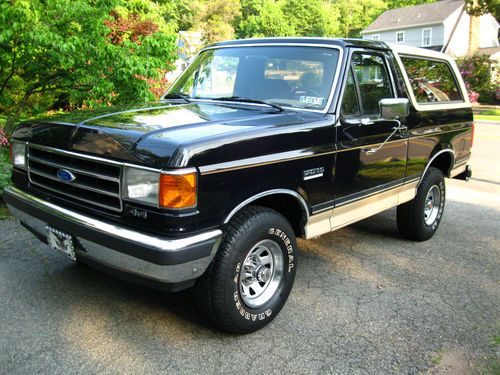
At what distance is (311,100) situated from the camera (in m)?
3.90

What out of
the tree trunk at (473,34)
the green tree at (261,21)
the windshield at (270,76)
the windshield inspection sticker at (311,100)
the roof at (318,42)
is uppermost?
the green tree at (261,21)

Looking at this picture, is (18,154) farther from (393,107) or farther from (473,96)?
(473,96)

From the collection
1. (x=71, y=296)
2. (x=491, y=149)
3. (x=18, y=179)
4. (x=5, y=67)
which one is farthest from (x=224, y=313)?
(x=491, y=149)

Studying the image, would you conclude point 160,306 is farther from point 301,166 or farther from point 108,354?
point 301,166

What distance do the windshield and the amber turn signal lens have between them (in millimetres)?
1505

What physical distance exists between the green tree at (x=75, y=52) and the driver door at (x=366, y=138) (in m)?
2.97

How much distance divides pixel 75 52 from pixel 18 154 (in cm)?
267

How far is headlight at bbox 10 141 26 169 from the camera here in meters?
3.65

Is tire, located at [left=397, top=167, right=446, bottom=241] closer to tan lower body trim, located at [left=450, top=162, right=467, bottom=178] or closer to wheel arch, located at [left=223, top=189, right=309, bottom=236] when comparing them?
tan lower body trim, located at [left=450, top=162, right=467, bottom=178]

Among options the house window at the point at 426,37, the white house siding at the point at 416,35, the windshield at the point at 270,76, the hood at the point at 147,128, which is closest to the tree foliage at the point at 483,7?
the white house siding at the point at 416,35

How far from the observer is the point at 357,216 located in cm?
421

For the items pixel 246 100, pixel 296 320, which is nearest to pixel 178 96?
pixel 246 100

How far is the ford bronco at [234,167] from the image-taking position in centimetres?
279

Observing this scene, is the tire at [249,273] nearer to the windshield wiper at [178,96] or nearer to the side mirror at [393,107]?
the side mirror at [393,107]
